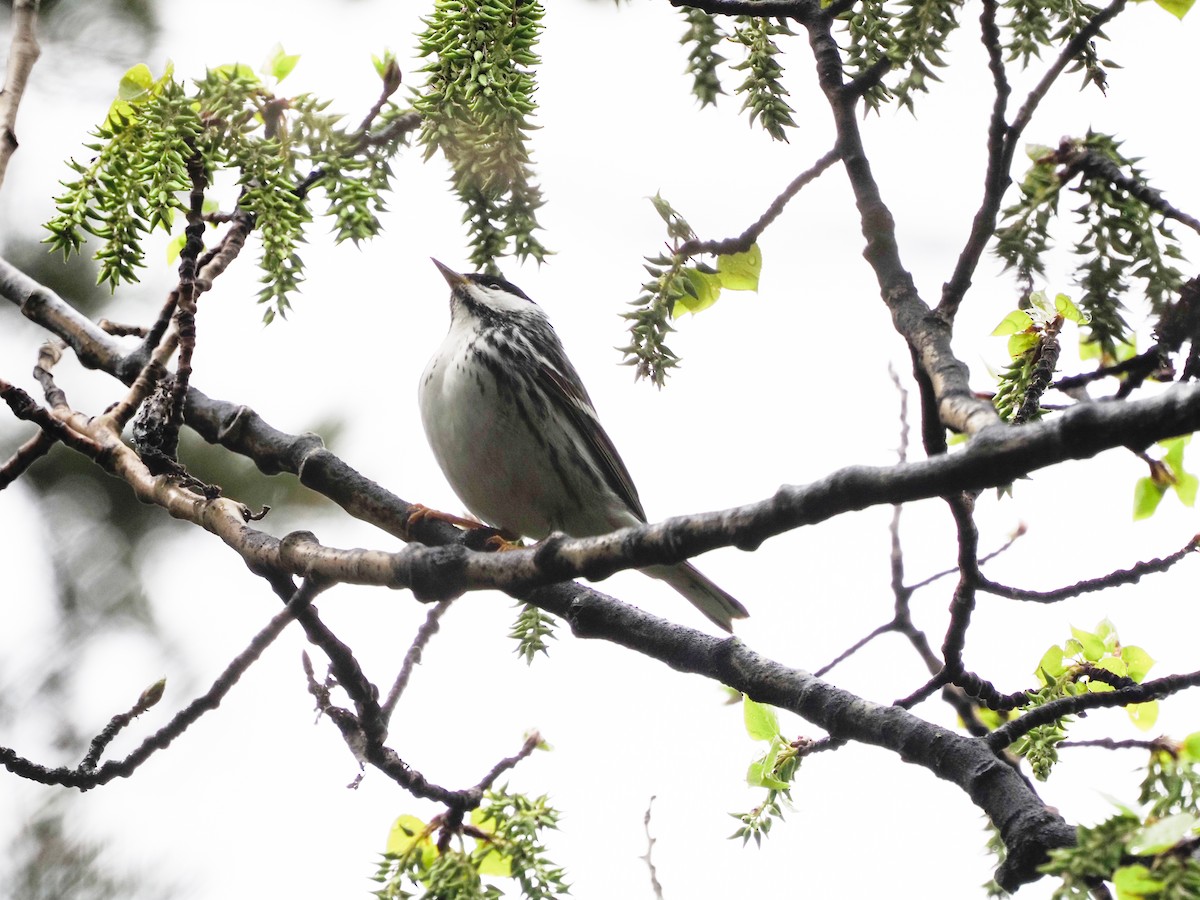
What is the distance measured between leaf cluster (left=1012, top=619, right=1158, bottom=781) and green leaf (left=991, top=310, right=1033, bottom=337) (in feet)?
2.29

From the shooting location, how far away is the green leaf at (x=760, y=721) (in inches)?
95.0

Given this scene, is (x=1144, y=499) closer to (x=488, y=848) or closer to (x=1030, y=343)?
(x=1030, y=343)

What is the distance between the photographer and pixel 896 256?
209cm

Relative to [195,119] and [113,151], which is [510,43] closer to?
[195,119]

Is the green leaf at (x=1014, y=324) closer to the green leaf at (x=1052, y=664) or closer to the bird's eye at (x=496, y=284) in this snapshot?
the green leaf at (x=1052, y=664)

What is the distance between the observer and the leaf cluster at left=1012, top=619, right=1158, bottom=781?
219cm

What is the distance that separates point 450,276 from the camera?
454cm

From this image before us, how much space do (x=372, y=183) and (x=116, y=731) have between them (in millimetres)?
1278

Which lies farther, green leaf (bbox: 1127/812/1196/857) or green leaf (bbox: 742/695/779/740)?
green leaf (bbox: 742/695/779/740)

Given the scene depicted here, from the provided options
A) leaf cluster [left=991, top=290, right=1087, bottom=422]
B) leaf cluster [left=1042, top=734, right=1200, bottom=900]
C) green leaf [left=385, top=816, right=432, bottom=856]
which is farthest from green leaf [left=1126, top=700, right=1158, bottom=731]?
green leaf [left=385, top=816, right=432, bottom=856]

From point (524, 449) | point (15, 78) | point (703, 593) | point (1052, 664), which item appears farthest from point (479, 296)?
point (1052, 664)

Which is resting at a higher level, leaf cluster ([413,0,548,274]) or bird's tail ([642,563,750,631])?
bird's tail ([642,563,750,631])

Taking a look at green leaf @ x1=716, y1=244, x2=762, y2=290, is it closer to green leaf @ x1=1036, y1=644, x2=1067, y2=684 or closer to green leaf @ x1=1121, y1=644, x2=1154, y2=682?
green leaf @ x1=1036, y1=644, x2=1067, y2=684

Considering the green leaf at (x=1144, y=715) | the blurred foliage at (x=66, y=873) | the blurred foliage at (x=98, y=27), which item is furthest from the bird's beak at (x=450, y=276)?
the green leaf at (x=1144, y=715)
